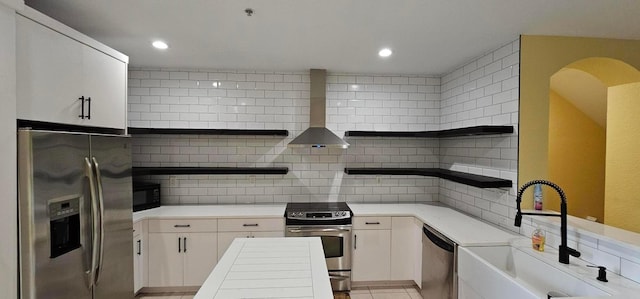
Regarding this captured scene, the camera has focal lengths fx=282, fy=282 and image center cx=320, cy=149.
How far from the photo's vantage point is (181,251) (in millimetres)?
2877

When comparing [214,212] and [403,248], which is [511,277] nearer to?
[403,248]

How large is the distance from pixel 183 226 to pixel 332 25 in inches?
94.0

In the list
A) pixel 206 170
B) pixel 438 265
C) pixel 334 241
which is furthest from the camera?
pixel 206 170

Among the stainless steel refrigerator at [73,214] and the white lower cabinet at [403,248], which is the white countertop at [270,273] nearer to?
the stainless steel refrigerator at [73,214]

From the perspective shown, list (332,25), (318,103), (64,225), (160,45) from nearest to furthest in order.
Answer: (64,225), (332,25), (160,45), (318,103)

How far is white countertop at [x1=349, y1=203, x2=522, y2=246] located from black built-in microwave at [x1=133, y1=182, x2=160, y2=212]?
225cm

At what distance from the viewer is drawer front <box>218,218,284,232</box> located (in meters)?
2.91

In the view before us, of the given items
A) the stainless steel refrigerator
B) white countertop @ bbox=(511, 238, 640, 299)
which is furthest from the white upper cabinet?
white countertop @ bbox=(511, 238, 640, 299)

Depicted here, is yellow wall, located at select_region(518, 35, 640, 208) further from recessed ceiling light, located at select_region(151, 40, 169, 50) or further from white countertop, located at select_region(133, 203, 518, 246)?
recessed ceiling light, located at select_region(151, 40, 169, 50)

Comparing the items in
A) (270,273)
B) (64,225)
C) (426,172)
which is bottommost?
(270,273)

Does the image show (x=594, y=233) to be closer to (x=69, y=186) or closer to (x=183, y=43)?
(x=69, y=186)

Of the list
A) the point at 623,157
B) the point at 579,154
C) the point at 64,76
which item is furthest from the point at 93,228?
the point at 579,154

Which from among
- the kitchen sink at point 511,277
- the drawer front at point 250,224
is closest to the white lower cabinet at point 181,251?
the drawer front at point 250,224

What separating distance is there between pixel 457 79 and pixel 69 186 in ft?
11.6
